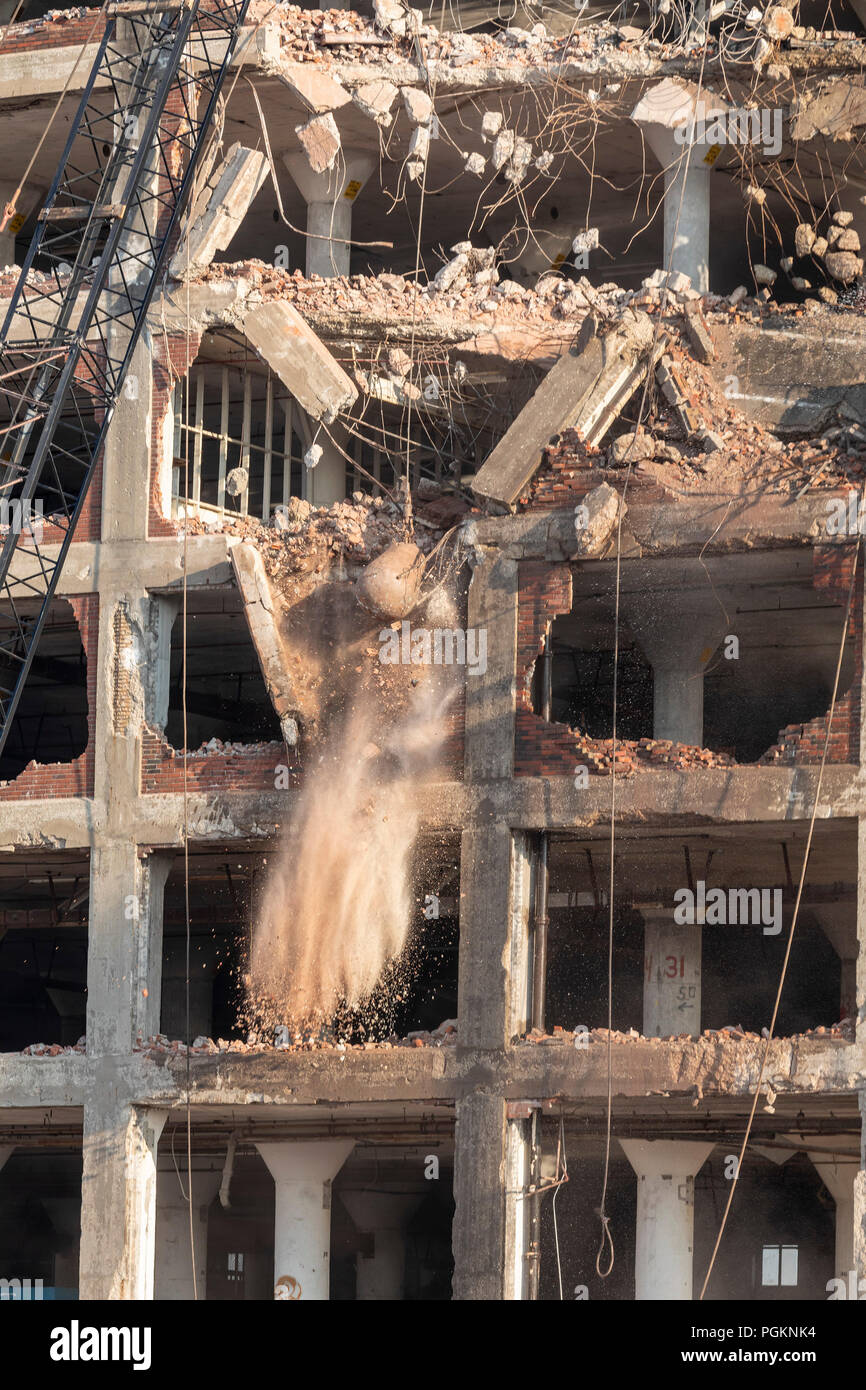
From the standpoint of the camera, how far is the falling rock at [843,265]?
26672 millimetres

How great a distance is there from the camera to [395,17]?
2822 cm

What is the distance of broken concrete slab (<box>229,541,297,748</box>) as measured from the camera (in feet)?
81.4

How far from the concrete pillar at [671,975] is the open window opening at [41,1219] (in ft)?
43.2

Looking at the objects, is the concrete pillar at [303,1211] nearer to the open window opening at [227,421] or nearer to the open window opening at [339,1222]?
the open window opening at [339,1222]

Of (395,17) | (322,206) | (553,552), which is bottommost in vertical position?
(553,552)

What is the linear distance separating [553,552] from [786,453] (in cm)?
288

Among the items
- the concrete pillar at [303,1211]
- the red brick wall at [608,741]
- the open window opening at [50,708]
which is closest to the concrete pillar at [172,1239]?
the concrete pillar at [303,1211]

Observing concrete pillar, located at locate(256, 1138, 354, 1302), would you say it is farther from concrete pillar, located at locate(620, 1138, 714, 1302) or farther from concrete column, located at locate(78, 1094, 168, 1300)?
→ concrete pillar, located at locate(620, 1138, 714, 1302)

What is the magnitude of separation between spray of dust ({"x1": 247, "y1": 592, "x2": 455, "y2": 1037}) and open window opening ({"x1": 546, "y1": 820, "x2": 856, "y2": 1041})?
208cm


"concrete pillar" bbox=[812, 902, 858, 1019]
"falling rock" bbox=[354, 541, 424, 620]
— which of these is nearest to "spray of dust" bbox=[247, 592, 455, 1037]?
"falling rock" bbox=[354, 541, 424, 620]

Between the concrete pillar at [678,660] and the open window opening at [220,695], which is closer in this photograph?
the concrete pillar at [678,660]

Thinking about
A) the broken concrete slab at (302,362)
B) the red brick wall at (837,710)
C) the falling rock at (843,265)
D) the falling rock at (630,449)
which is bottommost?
the red brick wall at (837,710)

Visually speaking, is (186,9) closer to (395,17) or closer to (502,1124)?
(395,17)
